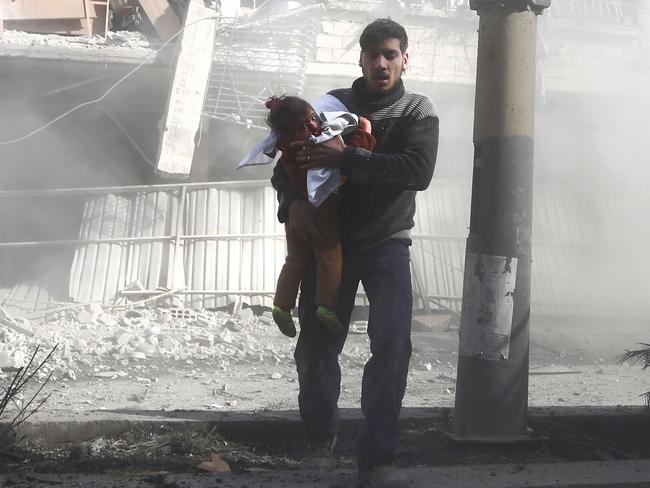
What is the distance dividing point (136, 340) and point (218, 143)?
380 centimetres

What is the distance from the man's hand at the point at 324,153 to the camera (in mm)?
2961

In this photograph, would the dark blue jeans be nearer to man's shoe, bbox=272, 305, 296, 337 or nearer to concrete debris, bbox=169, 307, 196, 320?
man's shoe, bbox=272, 305, 296, 337

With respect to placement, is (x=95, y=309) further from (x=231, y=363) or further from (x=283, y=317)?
(x=283, y=317)

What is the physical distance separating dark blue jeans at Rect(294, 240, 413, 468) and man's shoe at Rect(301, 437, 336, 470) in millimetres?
34

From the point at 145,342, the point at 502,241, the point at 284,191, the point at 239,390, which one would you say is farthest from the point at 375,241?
the point at 145,342

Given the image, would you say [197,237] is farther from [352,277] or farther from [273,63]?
[352,277]

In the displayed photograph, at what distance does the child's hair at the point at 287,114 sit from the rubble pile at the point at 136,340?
15.5 ft

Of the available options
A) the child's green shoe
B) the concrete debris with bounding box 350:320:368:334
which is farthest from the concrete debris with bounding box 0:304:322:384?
the child's green shoe

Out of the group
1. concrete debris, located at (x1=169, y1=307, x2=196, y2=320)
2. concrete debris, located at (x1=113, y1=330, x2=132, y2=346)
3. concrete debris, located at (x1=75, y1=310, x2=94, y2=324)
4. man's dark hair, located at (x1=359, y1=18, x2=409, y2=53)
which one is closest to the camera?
man's dark hair, located at (x1=359, y1=18, x2=409, y2=53)

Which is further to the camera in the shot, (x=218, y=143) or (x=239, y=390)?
(x=218, y=143)

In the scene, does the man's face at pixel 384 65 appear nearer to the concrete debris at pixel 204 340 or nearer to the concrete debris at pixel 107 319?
the concrete debris at pixel 204 340

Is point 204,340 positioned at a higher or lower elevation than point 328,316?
lower

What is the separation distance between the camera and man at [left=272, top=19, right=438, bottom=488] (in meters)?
2.97

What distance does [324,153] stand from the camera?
2967 millimetres
